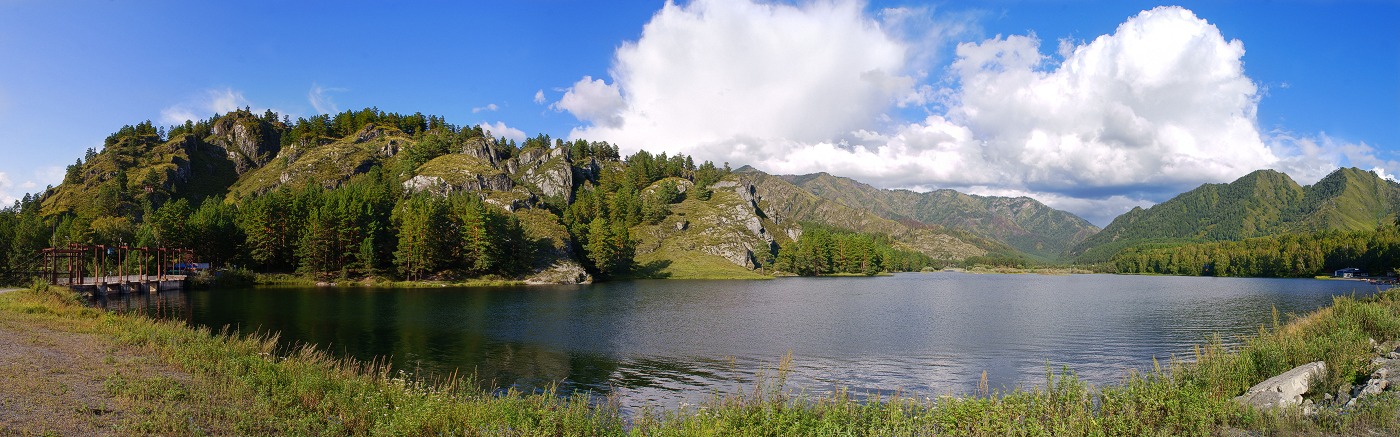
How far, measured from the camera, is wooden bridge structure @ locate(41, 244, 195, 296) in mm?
77000

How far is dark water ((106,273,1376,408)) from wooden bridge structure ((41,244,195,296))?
334 inches

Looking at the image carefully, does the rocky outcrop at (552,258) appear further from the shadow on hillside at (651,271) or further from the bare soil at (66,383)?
the bare soil at (66,383)

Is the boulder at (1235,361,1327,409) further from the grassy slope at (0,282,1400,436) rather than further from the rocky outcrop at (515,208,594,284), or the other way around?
the rocky outcrop at (515,208,594,284)

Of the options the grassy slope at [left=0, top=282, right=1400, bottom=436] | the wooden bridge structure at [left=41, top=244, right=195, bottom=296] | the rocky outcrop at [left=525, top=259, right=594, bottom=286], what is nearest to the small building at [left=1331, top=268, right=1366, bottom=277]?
the rocky outcrop at [left=525, top=259, right=594, bottom=286]

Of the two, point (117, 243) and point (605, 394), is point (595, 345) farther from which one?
point (117, 243)

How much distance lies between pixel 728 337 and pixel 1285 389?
33.7 metres

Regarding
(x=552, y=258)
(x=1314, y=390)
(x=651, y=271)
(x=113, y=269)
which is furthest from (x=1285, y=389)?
(x=651, y=271)

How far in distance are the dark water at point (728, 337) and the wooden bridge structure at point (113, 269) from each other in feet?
27.8

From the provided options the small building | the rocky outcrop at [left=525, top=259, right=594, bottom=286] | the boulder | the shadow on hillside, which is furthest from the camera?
the small building

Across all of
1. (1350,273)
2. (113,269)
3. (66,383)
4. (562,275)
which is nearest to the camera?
(66,383)

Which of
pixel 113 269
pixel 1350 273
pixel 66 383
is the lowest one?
pixel 1350 273

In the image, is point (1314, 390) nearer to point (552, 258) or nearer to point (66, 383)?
point (66, 383)

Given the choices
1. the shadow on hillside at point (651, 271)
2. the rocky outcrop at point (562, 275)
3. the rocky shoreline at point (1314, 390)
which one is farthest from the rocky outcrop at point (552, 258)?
the rocky shoreline at point (1314, 390)

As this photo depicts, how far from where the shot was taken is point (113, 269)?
10644 centimetres
